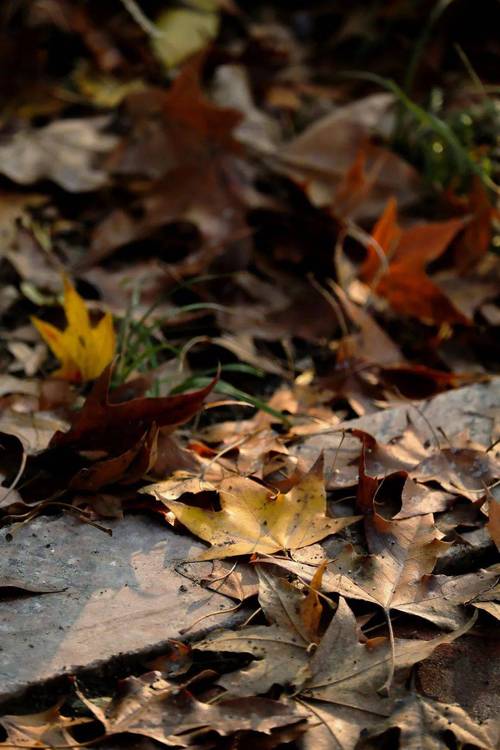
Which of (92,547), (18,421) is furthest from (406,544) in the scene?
(18,421)

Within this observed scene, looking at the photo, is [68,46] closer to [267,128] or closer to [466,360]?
[267,128]

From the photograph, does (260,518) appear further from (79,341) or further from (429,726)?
(79,341)

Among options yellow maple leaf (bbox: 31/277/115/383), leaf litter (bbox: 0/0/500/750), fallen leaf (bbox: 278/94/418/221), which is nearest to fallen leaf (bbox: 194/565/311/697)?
leaf litter (bbox: 0/0/500/750)

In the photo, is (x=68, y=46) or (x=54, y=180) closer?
(x=54, y=180)

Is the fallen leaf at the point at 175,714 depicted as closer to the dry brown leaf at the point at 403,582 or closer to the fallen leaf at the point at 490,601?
the dry brown leaf at the point at 403,582

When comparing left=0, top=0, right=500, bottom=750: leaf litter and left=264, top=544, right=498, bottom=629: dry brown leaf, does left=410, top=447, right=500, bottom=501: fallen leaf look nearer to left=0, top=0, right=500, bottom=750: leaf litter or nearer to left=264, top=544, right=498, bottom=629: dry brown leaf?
left=0, top=0, right=500, bottom=750: leaf litter

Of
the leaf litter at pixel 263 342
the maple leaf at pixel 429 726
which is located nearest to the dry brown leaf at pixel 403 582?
the leaf litter at pixel 263 342
